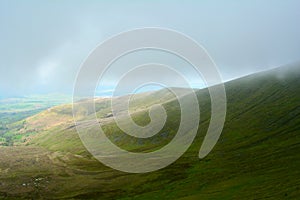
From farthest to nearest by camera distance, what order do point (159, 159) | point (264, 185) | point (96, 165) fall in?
point (96, 165) < point (159, 159) < point (264, 185)

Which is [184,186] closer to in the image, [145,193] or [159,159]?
[145,193]

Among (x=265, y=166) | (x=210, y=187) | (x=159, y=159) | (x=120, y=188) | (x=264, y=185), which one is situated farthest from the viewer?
(x=159, y=159)

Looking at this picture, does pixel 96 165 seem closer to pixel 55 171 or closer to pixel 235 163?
pixel 55 171

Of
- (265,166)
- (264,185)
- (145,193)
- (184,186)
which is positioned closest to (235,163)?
(265,166)

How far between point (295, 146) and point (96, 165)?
10389cm

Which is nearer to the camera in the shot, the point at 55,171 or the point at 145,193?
the point at 145,193

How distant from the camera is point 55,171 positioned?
172 meters

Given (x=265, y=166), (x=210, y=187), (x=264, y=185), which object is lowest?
(x=264, y=185)

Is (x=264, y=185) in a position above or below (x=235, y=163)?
below

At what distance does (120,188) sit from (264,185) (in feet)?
196

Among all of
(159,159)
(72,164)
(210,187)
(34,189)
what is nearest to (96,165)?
(72,164)

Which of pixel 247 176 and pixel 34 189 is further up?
pixel 34 189

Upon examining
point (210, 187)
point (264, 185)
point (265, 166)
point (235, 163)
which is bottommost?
point (264, 185)

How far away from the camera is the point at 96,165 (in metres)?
180
